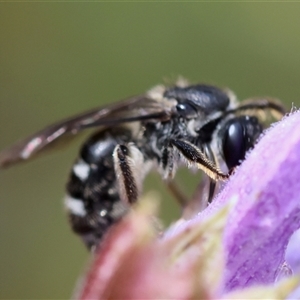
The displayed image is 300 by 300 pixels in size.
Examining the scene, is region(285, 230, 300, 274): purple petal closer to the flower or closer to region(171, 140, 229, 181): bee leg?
the flower

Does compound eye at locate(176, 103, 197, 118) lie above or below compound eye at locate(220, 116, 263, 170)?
above

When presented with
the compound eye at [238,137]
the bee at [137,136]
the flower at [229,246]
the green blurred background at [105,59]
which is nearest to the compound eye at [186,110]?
the bee at [137,136]

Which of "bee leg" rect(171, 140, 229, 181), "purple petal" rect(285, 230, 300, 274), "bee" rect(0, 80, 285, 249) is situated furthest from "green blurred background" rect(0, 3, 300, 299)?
"purple petal" rect(285, 230, 300, 274)

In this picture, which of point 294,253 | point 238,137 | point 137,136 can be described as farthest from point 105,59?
point 294,253

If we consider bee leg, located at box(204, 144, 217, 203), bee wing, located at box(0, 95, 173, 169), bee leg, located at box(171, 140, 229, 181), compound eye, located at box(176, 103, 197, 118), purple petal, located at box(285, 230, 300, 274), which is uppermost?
bee wing, located at box(0, 95, 173, 169)

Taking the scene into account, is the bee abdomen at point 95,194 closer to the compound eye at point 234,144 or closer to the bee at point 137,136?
the bee at point 137,136

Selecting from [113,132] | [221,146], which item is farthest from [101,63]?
[221,146]

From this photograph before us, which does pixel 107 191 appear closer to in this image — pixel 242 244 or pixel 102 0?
pixel 242 244
